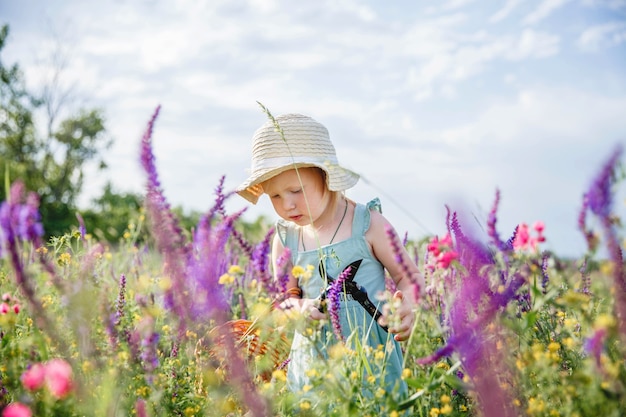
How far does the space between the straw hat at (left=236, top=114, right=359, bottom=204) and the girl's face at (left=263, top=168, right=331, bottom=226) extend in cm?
5

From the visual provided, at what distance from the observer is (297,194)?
9.60ft

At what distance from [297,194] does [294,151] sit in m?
0.24

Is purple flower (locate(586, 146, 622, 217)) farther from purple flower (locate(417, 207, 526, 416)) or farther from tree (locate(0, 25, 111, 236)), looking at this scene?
tree (locate(0, 25, 111, 236))

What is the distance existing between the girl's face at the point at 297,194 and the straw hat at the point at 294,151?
1.9 inches

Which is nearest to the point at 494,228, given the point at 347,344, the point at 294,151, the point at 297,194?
the point at 347,344

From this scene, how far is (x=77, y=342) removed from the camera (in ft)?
7.41

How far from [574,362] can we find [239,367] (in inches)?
45.1

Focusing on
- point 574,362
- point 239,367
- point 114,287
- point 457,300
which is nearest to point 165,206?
point 239,367

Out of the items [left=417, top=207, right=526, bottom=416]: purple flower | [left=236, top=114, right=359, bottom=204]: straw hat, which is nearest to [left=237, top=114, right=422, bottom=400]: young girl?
[left=236, top=114, right=359, bottom=204]: straw hat

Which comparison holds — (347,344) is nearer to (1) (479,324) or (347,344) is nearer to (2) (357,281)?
(1) (479,324)

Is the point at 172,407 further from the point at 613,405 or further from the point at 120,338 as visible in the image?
the point at 613,405

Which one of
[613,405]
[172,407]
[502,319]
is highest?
[502,319]

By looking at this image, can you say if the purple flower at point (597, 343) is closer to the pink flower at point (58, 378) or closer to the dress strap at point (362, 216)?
the pink flower at point (58, 378)

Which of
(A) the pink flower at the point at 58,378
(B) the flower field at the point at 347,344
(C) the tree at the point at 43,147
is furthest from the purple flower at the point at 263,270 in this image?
(C) the tree at the point at 43,147
